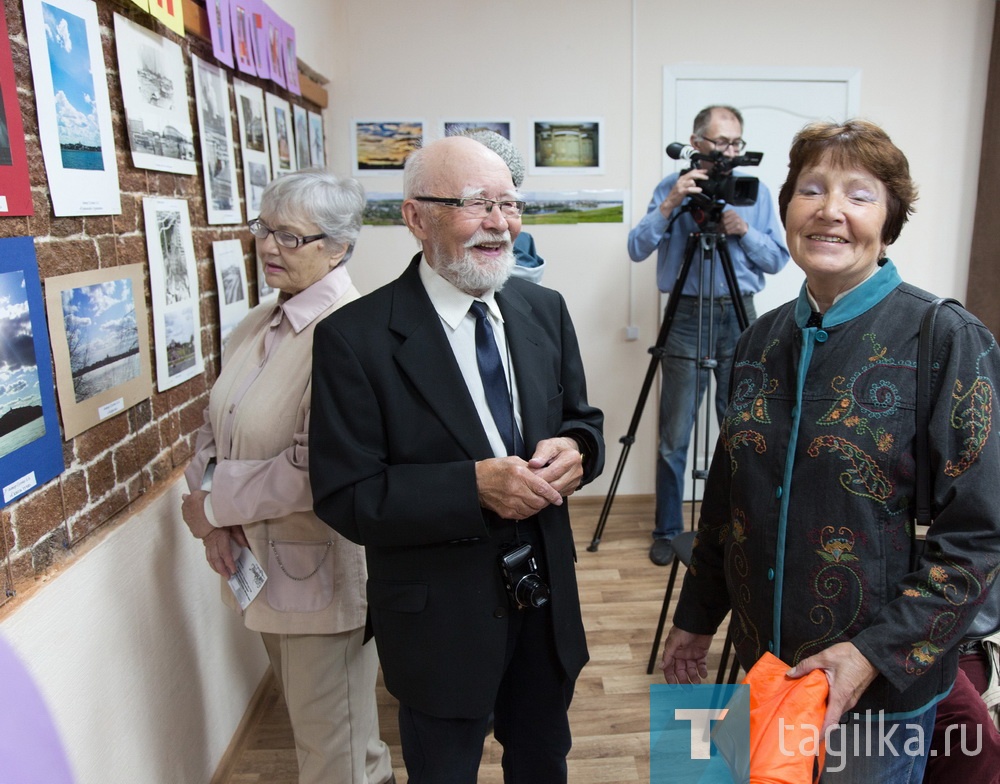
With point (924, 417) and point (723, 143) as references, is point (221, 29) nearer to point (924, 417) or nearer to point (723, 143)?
point (723, 143)

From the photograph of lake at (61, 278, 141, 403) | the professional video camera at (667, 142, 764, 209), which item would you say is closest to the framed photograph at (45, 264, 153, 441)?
the photograph of lake at (61, 278, 141, 403)

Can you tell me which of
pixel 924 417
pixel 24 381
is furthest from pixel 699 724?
pixel 24 381

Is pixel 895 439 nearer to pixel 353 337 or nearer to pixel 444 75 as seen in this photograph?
pixel 353 337

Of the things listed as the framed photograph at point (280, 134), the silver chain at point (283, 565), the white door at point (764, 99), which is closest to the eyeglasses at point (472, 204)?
the silver chain at point (283, 565)

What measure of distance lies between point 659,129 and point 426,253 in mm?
2701

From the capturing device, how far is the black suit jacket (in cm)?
126

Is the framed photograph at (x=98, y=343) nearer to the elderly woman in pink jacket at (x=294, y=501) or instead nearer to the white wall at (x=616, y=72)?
the elderly woman in pink jacket at (x=294, y=501)

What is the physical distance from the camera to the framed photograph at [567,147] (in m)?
3.69

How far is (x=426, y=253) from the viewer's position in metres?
1.38

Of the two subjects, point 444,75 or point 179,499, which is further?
point 444,75

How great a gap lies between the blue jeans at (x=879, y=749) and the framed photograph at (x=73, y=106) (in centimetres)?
Result: 158

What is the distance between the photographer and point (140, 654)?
5.38 feet

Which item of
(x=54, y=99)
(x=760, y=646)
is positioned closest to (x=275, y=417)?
(x=54, y=99)

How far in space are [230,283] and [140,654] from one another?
109 centimetres
